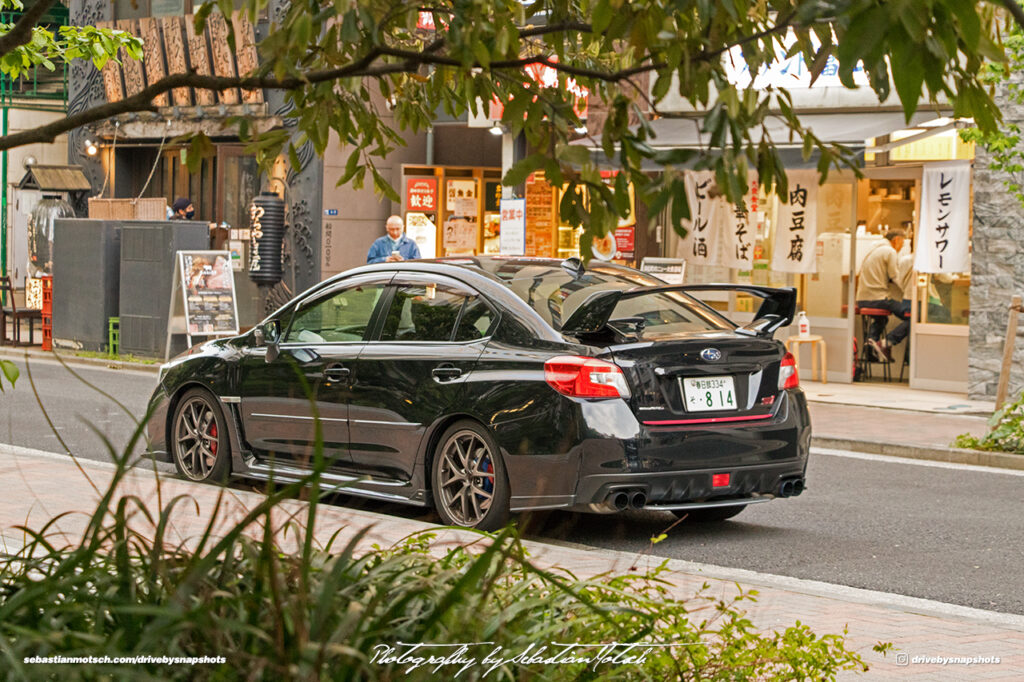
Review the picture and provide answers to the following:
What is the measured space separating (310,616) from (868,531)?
6.12 m

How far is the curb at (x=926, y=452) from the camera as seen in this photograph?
485 inches

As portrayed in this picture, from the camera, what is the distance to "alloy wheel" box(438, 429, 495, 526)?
8.19 meters

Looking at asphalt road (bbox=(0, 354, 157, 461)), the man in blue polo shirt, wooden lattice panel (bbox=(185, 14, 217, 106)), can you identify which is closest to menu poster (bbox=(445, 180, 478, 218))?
wooden lattice panel (bbox=(185, 14, 217, 106))

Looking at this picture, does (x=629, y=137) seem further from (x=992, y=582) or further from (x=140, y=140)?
(x=140, y=140)

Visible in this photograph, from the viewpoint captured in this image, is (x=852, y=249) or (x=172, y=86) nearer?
(x=172, y=86)

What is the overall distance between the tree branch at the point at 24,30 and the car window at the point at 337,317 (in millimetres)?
5137

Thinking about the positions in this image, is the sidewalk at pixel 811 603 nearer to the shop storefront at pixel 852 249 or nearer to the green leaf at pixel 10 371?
the green leaf at pixel 10 371

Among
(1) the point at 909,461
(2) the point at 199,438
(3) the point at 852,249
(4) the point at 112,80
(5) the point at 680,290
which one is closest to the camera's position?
(5) the point at 680,290

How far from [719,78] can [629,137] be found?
0.29m

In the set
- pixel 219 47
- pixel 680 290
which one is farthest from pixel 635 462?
pixel 219 47

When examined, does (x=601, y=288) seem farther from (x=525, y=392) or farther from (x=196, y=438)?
(x=196, y=438)

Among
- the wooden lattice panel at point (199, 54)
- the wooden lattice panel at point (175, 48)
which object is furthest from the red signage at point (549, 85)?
the wooden lattice panel at point (175, 48)

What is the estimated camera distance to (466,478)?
326 inches

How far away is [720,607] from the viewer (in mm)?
4309
